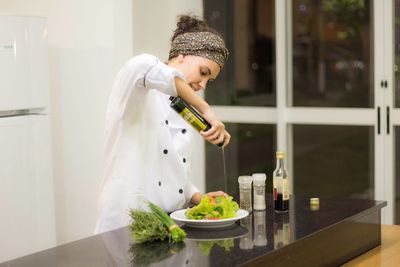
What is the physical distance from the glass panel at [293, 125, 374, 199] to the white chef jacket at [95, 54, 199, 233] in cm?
288

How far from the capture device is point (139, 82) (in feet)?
7.58

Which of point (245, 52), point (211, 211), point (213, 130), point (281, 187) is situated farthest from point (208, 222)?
point (245, 52)

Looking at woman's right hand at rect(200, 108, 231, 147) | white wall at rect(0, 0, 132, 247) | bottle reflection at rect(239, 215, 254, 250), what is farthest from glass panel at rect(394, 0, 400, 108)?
woman's right hand at rect(200, 108, 231, 147)

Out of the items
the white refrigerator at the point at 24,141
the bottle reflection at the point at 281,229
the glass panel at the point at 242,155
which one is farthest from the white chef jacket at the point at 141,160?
the glass panel at the point at 242,155

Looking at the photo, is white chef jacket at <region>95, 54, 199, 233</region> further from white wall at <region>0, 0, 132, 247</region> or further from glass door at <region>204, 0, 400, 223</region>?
glass door at <region>204, 0, 400, 223</region>

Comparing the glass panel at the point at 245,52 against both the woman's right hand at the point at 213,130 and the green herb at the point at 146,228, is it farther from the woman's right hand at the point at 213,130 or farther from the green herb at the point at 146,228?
the green herb at the point at 146,228

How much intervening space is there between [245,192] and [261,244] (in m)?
0.47

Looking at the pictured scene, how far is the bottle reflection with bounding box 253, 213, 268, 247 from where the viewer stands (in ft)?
7.12

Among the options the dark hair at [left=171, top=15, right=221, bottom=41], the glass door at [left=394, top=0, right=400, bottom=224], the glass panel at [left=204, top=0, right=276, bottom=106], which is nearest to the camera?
the dark hair at [left=171, top=15, right=221, bottom=41]

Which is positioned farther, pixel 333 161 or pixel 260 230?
pixel 333 161

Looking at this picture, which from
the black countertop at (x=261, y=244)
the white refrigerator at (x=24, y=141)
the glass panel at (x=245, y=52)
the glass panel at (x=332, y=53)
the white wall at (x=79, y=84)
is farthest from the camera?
the glass panel at (x=245, y=52)

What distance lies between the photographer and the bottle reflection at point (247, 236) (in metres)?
2.12

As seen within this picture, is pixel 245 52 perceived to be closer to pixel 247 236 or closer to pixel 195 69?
pixel 195 69

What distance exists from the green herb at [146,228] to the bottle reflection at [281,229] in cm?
35
